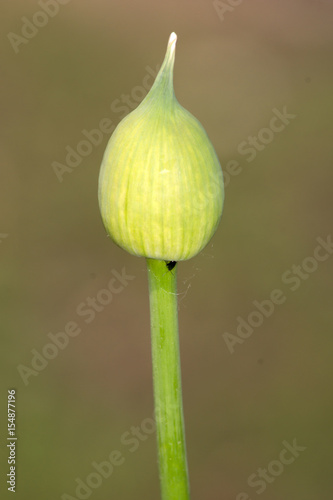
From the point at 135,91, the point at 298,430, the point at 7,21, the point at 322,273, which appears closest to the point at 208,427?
the point at 298,430

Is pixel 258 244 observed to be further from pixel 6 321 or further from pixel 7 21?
pixel 7 21

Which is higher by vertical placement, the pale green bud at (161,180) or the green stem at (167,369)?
the pale green bud at (161,180)

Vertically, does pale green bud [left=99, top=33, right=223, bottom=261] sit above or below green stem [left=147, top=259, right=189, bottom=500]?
above
